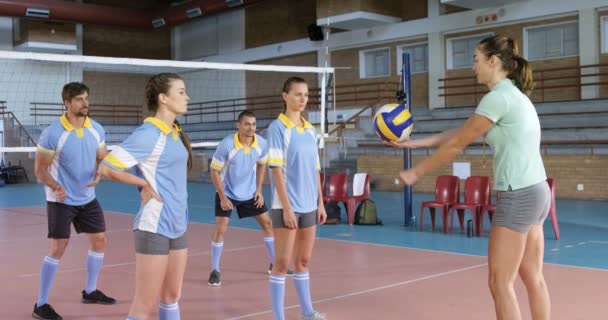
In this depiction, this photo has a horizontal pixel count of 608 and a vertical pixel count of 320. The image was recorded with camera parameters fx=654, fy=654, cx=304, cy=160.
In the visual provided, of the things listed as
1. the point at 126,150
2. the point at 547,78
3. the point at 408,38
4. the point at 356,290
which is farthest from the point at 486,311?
the point at 408,38

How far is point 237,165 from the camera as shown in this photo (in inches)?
236

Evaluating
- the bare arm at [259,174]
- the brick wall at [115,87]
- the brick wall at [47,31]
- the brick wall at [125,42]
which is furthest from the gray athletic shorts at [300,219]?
the brick wall at [125,42]

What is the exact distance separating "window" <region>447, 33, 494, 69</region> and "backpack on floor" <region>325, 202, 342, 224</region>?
10.3 metres

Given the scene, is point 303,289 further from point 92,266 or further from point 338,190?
point 338,190

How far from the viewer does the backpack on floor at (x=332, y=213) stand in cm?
1013

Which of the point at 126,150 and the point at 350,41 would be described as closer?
the point at 126,150

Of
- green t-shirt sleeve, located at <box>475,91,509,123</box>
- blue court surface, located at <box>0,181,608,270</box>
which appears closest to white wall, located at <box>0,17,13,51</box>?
blue court surface, located at <box>0,181,608,270</box>

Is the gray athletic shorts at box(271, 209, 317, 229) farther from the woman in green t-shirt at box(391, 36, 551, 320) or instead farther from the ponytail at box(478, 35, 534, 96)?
the ponytail at box(478, 35, 534, 96)

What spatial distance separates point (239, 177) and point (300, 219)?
1.96m

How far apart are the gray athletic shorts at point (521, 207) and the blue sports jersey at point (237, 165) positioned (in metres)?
3.14

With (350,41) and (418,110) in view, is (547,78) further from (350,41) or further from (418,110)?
(350,41)

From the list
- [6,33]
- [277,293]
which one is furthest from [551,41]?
[6,33]

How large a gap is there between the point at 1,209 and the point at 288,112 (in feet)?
36.1

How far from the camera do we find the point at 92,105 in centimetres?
2716
